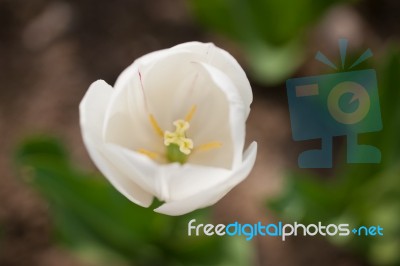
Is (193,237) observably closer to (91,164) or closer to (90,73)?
(91,164)

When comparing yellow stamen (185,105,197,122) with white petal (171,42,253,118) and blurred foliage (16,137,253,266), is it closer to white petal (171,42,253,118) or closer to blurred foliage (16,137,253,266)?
white petal (171,42,253,118)

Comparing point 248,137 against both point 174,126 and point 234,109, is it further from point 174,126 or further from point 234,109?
point 234,109

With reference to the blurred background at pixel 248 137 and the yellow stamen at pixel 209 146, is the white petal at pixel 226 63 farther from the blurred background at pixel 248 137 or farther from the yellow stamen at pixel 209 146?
the blurred background at pixel 248 137

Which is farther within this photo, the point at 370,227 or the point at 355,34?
the point at 355,34

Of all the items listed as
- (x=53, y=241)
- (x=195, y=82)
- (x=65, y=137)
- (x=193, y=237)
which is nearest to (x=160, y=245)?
(x=193, y=237)
